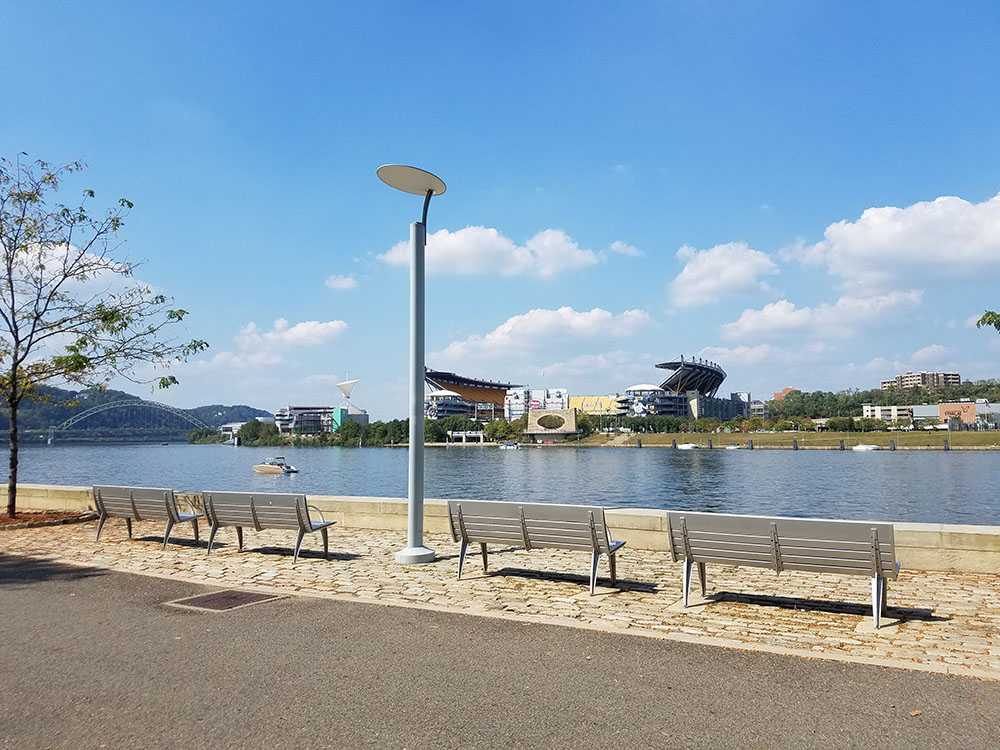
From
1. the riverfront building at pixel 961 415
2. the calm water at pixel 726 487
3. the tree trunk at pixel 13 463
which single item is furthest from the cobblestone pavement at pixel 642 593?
the riverfront building at pixel 961 415

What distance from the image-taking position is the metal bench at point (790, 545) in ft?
21.8

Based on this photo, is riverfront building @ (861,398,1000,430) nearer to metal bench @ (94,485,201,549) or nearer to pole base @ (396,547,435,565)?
pole base @ (396,547,435,565)

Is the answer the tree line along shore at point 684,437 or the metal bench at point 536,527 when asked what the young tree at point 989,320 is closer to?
the metal bench at point 536,527

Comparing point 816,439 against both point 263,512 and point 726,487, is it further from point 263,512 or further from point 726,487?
point 263,512

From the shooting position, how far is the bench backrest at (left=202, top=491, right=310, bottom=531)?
10287 millimetres

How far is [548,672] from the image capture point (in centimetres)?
535

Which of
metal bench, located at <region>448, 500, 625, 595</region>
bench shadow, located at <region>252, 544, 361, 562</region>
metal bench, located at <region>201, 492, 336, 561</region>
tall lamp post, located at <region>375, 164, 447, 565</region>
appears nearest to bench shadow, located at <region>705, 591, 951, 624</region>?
metal bench, located at <region>448, 500, 625, 595</region>

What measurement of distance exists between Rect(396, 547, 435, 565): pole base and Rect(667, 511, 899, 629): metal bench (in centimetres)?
355

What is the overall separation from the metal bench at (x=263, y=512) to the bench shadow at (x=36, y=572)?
1.78 metres

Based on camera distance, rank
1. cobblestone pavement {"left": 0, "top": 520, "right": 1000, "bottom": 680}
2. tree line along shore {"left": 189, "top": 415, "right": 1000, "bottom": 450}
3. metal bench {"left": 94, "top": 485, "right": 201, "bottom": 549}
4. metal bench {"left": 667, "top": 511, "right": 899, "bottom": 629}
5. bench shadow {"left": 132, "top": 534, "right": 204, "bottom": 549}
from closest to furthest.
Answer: cobblestone pavement {"left": 0, "top": 520, "right": 1000, "bottom": 680} < metal bench {"left": 667, "top": 511, "right": 899, "bottom": 629} < metal bench {"left": 94, "top": 485, "right": 201, "bottom": 549} < bench shadow {"left": 132, "top": 534, "right": 204, "bottom": 549} < tree line along shore {"left": 189, "top": 415, "right": 1000, "bottom": 450}

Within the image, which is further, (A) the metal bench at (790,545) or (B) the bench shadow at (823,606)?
(B) the bench shadow at (823,606)

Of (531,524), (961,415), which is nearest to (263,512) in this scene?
(531,524)

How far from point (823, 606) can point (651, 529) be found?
11.5 ft

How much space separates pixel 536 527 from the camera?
8.61 metres
